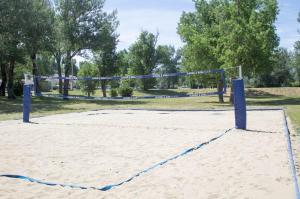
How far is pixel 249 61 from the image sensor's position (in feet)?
86.1

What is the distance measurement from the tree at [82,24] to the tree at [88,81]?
192 inches

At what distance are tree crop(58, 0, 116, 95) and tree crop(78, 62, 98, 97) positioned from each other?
4.88 meters

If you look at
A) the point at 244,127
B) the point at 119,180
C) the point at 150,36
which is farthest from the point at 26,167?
the point at 150,36

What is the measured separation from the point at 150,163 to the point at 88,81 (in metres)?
32.2

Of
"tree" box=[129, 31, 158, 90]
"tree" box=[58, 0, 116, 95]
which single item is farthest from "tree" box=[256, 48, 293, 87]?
"tree" box=[58, 0, 116, 95]

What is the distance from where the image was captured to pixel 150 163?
5.99m

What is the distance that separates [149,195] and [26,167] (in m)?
2.36

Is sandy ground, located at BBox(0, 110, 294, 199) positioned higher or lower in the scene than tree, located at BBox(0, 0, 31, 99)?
lower

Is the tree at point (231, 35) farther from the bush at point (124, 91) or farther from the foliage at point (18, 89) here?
the foliage at point (18, 89)

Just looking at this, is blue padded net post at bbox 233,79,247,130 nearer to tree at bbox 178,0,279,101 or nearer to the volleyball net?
the volleyball net

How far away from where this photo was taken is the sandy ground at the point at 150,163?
448cm

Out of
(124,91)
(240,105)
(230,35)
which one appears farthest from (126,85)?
(240,105)

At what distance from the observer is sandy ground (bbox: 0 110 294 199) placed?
4.48 meters

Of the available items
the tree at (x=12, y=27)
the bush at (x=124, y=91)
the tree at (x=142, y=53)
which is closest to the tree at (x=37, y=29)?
the tree at (x=12, y=27)
